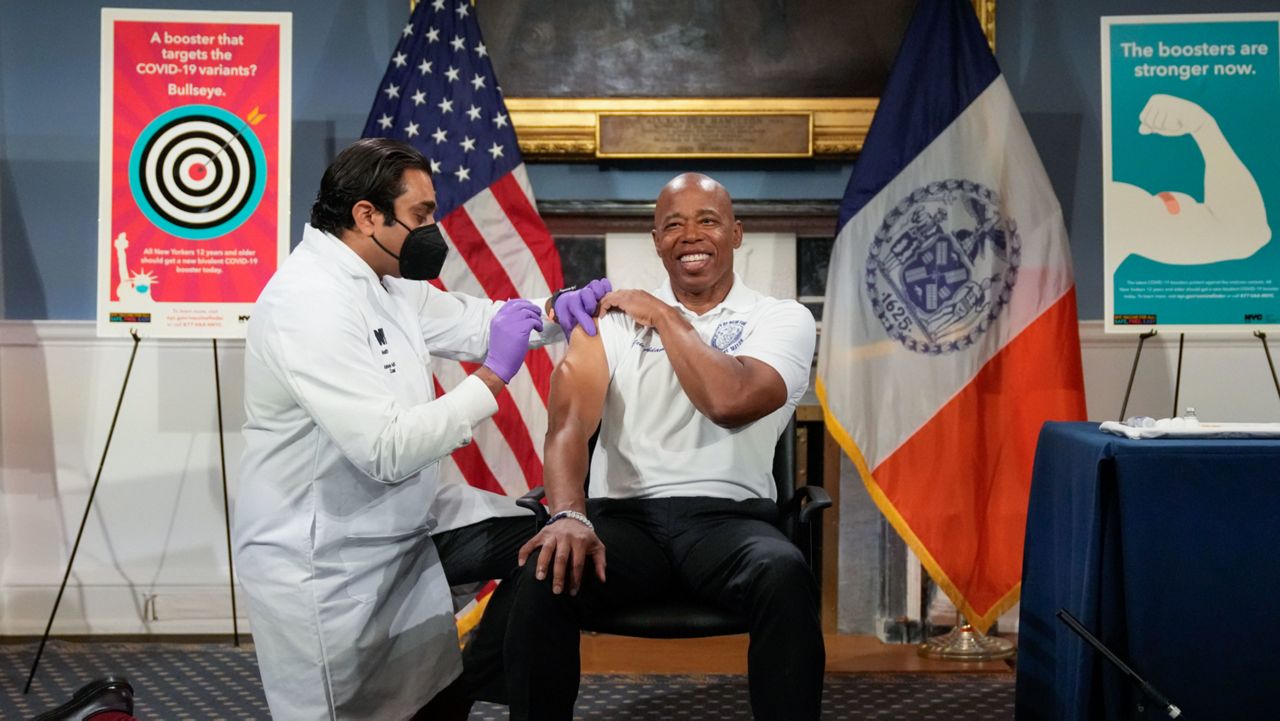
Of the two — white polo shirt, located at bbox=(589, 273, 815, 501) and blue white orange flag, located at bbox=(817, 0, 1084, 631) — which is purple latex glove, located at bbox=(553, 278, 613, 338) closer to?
white polo shirt, located at bbox=(589, 273, 815, 501)

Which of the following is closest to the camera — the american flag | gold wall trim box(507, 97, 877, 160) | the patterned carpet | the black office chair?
the black office chair

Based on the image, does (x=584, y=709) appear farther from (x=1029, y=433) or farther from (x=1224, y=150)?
(x=1224, y=150)

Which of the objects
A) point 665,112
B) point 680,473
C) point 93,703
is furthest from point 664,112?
point 93,703

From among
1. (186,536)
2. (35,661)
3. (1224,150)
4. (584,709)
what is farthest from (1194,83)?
(35,661)

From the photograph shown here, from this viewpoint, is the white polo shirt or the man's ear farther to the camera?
the white polo shirt

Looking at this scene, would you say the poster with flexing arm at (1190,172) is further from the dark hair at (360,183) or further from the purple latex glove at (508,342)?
the dark hair at (360,183)

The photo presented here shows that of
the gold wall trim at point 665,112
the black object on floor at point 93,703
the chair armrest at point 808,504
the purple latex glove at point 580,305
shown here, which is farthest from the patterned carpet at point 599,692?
the gold wall trim at point 665,112

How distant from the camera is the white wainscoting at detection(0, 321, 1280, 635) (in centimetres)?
430

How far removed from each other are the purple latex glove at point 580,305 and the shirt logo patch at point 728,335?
283 millimetres

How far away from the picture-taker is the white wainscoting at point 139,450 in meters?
4.30

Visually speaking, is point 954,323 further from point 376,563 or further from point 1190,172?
point 376,563

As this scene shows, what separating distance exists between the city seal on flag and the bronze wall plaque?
0.55m

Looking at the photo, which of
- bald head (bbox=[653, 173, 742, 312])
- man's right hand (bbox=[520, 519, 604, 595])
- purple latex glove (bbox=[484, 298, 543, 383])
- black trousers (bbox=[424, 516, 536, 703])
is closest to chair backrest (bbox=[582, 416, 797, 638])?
man's right hand (bbox=[520, 519, 604, 595])

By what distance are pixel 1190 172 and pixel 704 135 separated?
1.61 m
